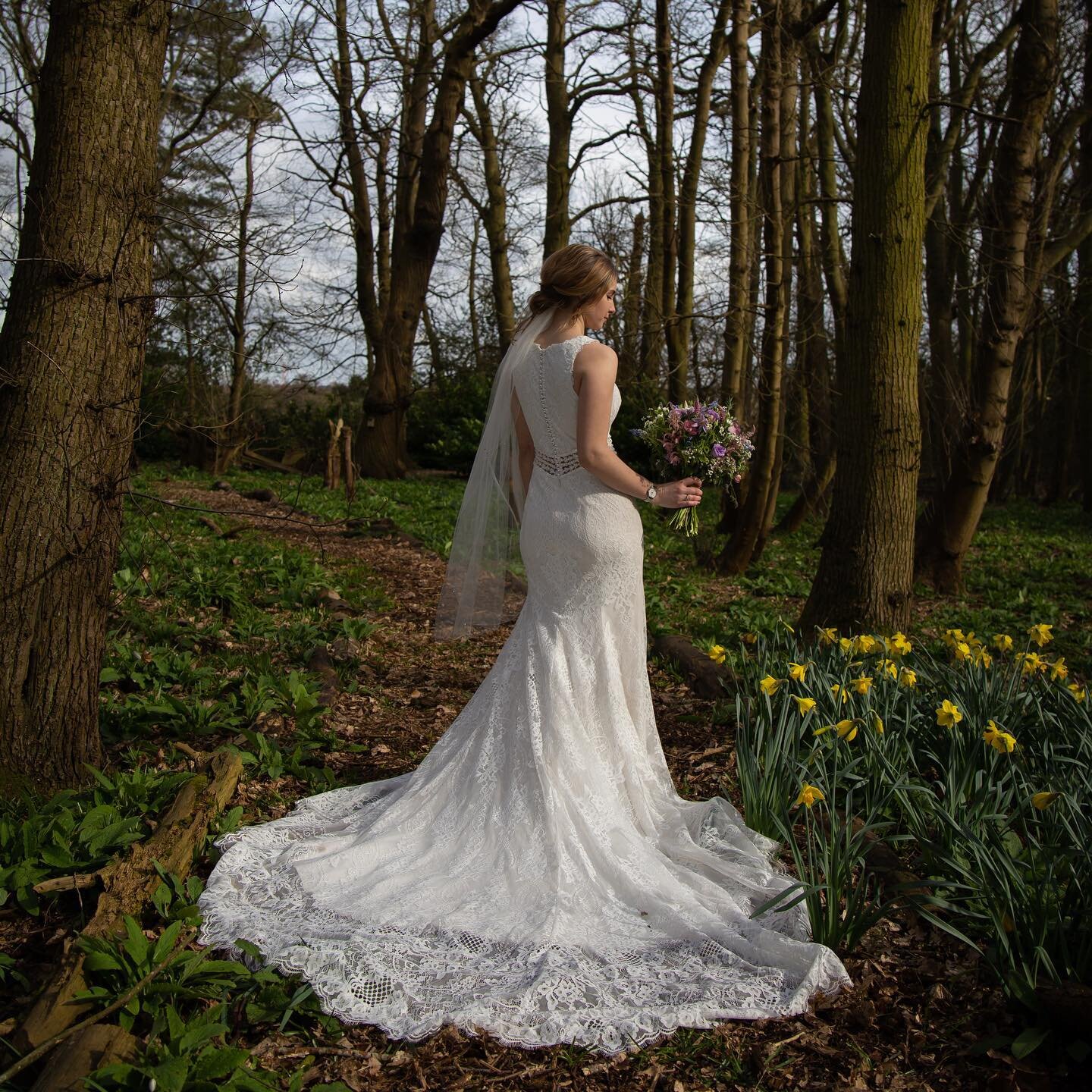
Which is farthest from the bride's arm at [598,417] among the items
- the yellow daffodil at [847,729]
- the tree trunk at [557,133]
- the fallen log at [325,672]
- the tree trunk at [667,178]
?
the tree trunk at [557,133]

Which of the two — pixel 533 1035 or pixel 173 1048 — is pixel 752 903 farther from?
pixel 173 1048

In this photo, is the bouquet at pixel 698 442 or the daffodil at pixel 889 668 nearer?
the bouquet at pixel 698 442

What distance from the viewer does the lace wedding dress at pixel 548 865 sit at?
2770mm

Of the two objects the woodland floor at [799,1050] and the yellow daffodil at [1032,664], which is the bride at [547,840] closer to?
the woodland floor at [799,1050]

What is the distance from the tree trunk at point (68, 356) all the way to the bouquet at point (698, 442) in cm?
212

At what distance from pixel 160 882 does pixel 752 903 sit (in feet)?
6.46

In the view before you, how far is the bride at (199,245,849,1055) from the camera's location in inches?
110

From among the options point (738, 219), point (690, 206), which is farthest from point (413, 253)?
point (738, 219)

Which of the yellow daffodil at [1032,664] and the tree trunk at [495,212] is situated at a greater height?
the tree trunk at [495,212]

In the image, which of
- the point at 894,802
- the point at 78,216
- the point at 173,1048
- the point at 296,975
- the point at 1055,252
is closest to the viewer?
the point at 173,1048

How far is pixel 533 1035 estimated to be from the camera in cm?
263

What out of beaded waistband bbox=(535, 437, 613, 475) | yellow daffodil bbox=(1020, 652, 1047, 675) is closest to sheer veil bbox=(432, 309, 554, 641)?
beaded waistband bbox=(535, 437, 613, 475)

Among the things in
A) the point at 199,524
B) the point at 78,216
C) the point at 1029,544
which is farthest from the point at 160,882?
the point at 1029,544

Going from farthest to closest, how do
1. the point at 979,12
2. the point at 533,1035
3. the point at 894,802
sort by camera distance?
1. the point at 979,12
2. the point at 894,802
3. the point at 533,1035
